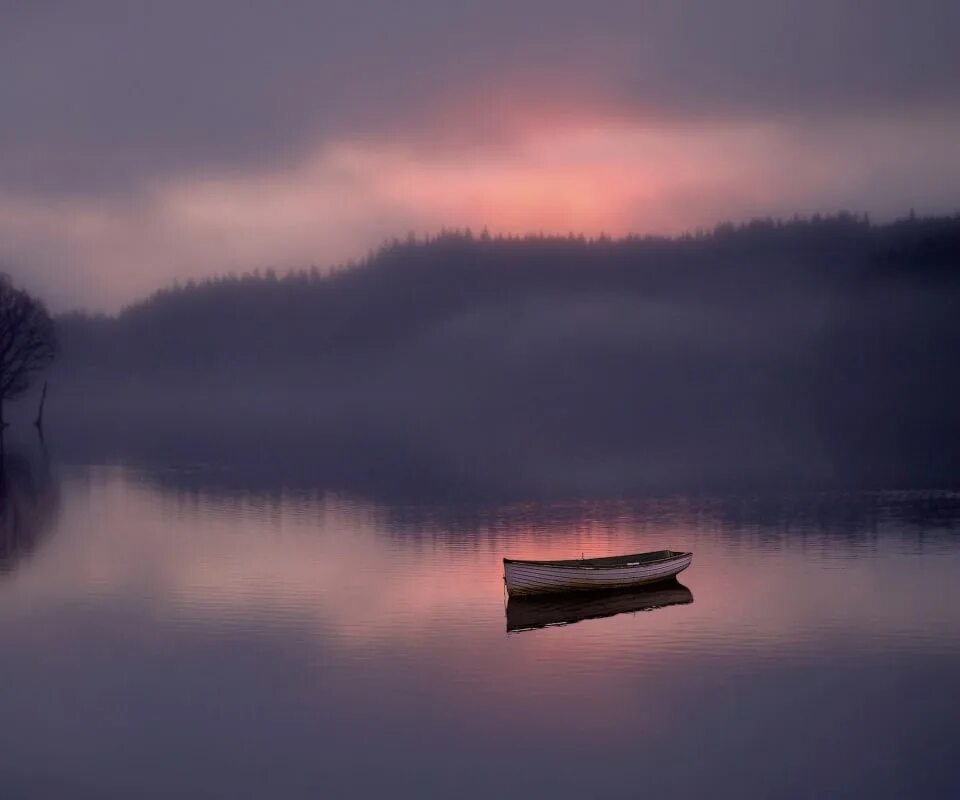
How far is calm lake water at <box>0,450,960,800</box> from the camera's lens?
84.3ft

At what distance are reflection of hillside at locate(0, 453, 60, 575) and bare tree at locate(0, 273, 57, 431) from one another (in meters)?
38.8

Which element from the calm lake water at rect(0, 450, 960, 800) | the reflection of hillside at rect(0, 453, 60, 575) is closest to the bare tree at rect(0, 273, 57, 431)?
the reflection of hillside at rect(0, 453, 60, 575)

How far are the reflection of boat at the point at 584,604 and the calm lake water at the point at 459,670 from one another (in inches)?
6.2

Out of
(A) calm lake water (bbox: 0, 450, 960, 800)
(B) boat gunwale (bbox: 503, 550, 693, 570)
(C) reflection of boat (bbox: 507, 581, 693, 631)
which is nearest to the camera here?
(A) calm lake water (bbox: 0, 450, 960, 800)

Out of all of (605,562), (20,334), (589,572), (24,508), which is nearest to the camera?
(589,572)

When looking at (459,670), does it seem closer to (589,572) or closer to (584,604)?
(584,604)

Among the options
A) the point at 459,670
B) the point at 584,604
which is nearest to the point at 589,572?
the point at 584,604

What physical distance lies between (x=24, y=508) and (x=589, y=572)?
3967 cm

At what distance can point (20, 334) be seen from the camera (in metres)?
142

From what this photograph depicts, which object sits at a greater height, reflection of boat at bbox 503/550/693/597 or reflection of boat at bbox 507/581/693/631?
reflection of boat at bbox 503/550/693/597

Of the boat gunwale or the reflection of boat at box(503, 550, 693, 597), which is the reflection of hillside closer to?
the reflection of boat at box(503, 550, 693, 597)

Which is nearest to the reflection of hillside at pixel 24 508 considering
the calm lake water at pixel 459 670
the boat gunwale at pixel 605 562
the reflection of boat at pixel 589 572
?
the calm lake water at pixel 459 670

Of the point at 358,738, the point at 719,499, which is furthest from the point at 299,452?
the point at 358,738

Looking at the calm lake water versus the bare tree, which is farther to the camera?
the bare tree
